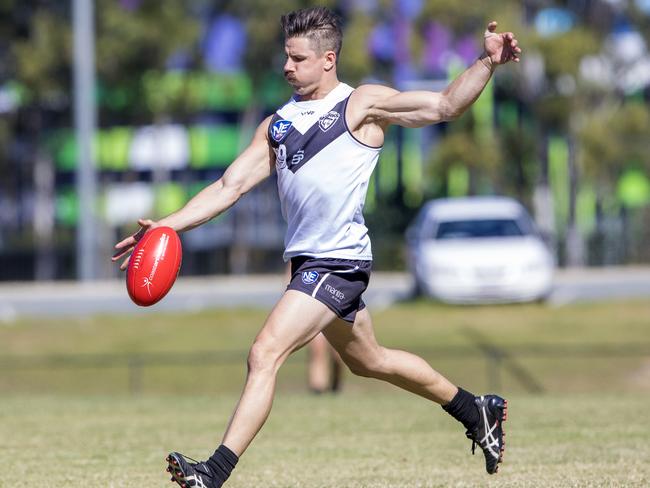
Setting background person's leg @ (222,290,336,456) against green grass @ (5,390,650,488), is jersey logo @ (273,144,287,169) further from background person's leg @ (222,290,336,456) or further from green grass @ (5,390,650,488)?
green grass @ (5,390,650,488)

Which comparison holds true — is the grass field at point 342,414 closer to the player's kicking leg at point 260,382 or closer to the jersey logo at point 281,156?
the player's kicking leg at point 260,382

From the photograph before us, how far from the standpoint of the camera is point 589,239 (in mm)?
34344

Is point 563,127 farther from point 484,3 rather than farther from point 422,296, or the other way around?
Answer: point 422,296

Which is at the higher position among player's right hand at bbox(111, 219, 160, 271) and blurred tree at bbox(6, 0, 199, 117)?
blurred tree at bbox(6, 0, 199, 117)

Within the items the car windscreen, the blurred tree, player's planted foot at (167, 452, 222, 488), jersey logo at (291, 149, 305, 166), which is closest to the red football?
jersey logo at (291, 149, 305, 166)

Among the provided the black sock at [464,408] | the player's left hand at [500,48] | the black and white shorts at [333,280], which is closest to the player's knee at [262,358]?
the black and white shorts at [333,280]

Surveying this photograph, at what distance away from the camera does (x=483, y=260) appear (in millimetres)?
20875

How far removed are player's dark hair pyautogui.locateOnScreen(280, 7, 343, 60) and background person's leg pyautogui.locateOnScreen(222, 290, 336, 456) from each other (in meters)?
1.13

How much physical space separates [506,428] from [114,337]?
11.9 metres

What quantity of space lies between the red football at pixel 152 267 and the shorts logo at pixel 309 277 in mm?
566

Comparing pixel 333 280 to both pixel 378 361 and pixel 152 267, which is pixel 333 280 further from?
pixel 152 267

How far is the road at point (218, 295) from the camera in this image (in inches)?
935

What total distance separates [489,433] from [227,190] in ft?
5.70

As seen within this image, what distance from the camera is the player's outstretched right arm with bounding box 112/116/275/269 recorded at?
6.45 meters
